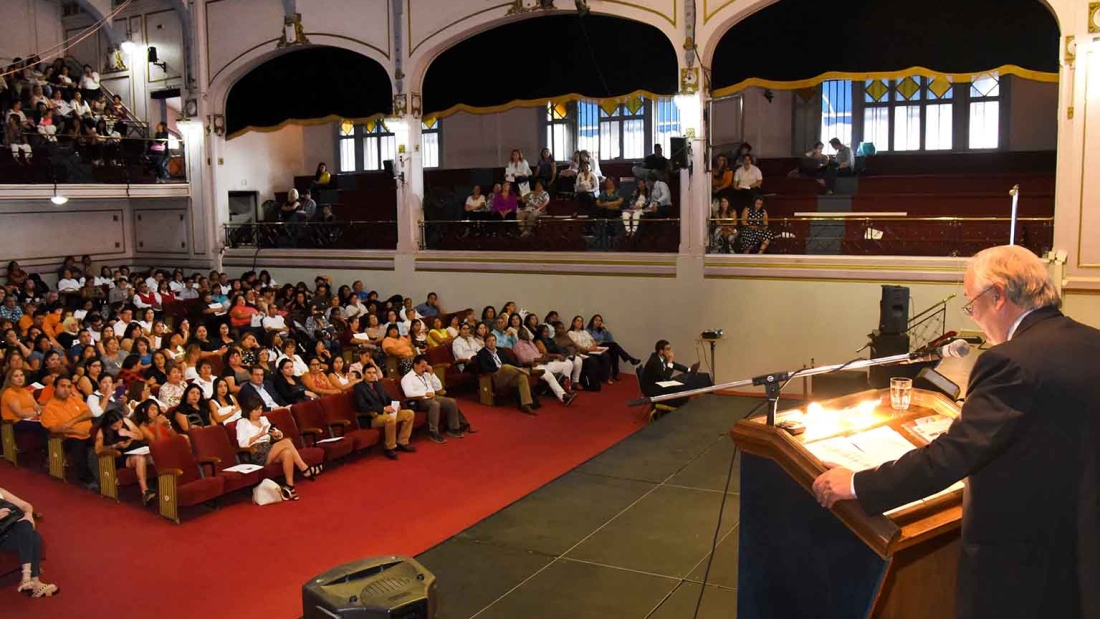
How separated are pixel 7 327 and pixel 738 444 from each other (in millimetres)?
11266

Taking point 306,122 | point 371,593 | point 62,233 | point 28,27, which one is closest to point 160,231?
point 62,233

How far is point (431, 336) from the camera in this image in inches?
559

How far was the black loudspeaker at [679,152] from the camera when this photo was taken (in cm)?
1417

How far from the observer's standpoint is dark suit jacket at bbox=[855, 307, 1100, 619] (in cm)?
296

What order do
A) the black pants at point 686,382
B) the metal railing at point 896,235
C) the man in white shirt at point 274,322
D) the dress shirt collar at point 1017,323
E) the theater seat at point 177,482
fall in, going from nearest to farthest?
the dress shirt collar at point 1017,323 → the theater seat at point 177,482 → the black pants at point 686,382 → the metal railing at point 896,235 → the man in white shirt at point 274,322

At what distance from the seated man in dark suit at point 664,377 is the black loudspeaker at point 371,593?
25.2ft

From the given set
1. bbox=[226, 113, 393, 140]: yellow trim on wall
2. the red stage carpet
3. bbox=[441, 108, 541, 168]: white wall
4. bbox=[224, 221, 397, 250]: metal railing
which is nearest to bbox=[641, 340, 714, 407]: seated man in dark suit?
the red stage carpet

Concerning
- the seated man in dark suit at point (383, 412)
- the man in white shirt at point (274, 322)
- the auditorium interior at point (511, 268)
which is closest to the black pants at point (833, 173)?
the auditorium interior at point (511, 268)

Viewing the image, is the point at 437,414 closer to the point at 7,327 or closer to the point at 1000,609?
the point at 7,327

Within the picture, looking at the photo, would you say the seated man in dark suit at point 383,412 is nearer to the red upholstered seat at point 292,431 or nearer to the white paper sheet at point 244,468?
the red upholstered seat at point 292,431

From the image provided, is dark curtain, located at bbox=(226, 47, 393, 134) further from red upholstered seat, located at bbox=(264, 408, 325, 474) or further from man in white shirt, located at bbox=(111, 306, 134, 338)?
red upholstered seat, located at bbox=(264, 408, 325, 474)

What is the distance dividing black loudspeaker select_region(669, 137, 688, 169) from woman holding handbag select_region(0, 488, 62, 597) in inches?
389

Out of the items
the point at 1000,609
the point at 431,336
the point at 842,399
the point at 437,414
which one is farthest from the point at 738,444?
the point at 431,336

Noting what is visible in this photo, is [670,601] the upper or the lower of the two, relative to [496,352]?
lower
